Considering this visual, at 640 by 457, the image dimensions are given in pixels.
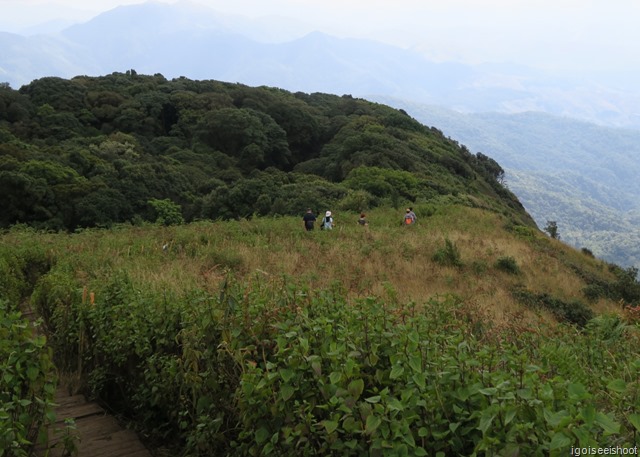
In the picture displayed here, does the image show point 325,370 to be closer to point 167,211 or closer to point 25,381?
point 25,381

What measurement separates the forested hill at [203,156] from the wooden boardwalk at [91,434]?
66.0 ft

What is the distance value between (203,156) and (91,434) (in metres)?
43.4

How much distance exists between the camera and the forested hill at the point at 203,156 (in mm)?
28312

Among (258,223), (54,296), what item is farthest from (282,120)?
(54,296)

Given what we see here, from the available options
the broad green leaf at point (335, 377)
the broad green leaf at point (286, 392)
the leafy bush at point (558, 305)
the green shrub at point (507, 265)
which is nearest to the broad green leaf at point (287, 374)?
the broad green leaf at point (286, 392)

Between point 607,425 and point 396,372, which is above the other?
point 607,425

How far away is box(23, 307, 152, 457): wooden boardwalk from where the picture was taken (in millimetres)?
3762

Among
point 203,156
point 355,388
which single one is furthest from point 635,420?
point 203,156

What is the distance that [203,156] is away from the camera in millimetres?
45844

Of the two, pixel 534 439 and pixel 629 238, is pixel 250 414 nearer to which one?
pixel 534 439

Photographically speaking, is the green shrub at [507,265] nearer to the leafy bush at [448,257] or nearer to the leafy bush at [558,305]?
the leafy bush at [448,257]

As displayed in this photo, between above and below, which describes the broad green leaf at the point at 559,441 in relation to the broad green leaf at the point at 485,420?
above

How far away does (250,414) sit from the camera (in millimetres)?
2818

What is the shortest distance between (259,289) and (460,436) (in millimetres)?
2342
